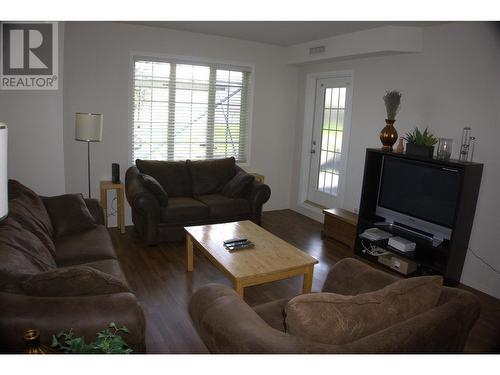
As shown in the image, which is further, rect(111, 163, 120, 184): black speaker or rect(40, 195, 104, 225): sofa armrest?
rect(111, 163, 120, 184): black speaker

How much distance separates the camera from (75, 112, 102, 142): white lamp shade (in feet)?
13.3

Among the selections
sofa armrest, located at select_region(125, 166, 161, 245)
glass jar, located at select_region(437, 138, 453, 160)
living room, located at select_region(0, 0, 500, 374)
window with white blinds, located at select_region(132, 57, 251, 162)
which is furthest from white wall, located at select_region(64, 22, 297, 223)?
glass jar, located at select_region(437, 138, 453, 160)

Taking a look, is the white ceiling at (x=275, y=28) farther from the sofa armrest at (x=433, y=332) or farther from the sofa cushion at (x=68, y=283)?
the sofa cushion at (x=68, y=283)

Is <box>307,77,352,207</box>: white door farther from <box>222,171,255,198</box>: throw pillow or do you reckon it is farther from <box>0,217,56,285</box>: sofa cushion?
<box>0,217,56,285</box>: sofa cushion

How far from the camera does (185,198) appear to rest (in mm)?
4711

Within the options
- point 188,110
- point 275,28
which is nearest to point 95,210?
point 188,110

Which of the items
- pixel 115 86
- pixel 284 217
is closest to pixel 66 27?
pixel 115 86

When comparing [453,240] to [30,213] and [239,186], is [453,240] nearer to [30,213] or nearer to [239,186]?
[239,186]

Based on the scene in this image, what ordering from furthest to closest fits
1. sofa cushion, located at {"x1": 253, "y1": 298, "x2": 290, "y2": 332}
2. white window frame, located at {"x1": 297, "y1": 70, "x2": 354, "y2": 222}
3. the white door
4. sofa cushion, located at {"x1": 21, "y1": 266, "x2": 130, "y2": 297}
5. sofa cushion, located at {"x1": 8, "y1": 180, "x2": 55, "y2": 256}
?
white window frame, located at {"x1": 297, "y1": 70, "x2": 354, "y2": 222} < the white door < sofa cushion, located at {"x1": 8, "y1": 180, "x2": 55, "y2": 256} < sofa cushion, located at {"x1": 253, "y1": 298, "x2": 290, "y2": 332} < sofa cushion, located at {"x1": 21, "y1": 266, "x2": 130, "y2": 297}

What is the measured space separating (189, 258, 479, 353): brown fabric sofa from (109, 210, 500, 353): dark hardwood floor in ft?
2.62

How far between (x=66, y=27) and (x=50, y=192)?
6.28 ft

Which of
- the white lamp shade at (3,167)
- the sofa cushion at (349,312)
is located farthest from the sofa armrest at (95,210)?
the sofa cushion at (349,312)

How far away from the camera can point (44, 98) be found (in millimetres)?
3461
